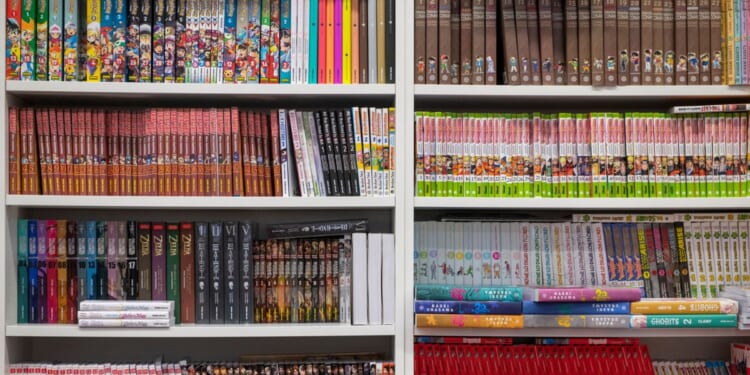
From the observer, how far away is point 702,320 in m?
1.98

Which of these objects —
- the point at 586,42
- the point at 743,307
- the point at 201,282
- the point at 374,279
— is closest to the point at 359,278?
the point at 374,279

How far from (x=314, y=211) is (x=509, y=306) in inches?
24.8

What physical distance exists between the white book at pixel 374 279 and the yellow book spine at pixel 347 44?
41 centimetres

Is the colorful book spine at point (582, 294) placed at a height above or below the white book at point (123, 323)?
above

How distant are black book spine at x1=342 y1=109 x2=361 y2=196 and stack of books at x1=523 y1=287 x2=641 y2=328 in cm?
51

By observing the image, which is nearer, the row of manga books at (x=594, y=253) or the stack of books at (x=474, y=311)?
the stack of books at (x=474, y=311)

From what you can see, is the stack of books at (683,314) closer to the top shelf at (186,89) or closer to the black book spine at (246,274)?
the top shelf at (186,89)

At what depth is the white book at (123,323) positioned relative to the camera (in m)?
1.99

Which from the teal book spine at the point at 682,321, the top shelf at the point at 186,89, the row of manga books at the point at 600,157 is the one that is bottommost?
the teal book spine at the point at 682,321

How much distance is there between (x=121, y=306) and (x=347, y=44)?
87cm

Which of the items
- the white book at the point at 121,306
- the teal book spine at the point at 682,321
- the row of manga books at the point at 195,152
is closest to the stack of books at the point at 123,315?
the white book at the point at 121,306

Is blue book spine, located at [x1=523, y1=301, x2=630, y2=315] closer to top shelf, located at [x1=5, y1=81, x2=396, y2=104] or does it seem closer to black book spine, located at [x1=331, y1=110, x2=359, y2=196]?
black book spine, located at [x1=331, y1=110, x2=359, y2=196]

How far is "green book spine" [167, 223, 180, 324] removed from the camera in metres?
2.07

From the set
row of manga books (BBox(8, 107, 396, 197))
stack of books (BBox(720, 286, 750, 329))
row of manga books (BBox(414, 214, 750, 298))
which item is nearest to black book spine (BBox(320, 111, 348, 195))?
row of manga books (BBox(8, 107, 396, 197))
